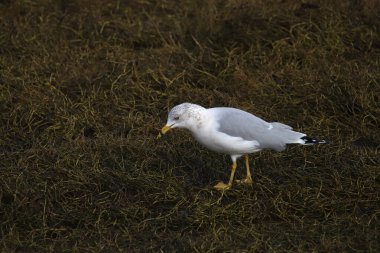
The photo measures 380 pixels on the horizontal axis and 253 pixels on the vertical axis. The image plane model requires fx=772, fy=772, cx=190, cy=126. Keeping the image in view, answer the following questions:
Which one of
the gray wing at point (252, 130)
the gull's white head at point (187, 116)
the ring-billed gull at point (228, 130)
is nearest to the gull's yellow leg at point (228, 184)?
the ring-billed gull at point (228, 130)

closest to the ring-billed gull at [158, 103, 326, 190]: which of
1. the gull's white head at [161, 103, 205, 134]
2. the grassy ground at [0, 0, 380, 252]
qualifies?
the gull's white head at [161, 103, 205, 134]

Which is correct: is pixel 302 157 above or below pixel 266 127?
below

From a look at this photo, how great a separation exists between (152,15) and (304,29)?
67.9 inches

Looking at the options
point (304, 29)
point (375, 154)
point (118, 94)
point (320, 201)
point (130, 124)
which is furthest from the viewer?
point (304, 29)

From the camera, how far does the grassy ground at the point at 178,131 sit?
4816 millimetres

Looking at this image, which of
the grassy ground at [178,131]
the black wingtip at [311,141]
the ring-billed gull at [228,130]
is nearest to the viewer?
the grassy ground at [178,131]

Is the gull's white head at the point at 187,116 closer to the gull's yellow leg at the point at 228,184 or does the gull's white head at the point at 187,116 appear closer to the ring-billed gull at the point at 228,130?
the ring-billed gull at the point at 228,130

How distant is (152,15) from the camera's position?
8469mm

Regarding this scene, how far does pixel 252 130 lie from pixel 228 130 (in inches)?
6.7

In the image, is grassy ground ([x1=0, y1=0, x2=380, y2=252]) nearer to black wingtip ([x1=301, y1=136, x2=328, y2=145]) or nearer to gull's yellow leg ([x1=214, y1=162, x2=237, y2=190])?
gull's yellow leg ([x1=214, y1=162, x2=237, y2=190])

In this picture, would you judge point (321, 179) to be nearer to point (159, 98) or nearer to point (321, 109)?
point (321, 109)

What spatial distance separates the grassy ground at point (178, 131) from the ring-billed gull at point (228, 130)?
0.98 feet

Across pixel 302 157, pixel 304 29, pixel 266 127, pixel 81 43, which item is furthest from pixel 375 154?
pixel 81 43

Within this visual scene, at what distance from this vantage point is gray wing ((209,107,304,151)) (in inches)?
200
